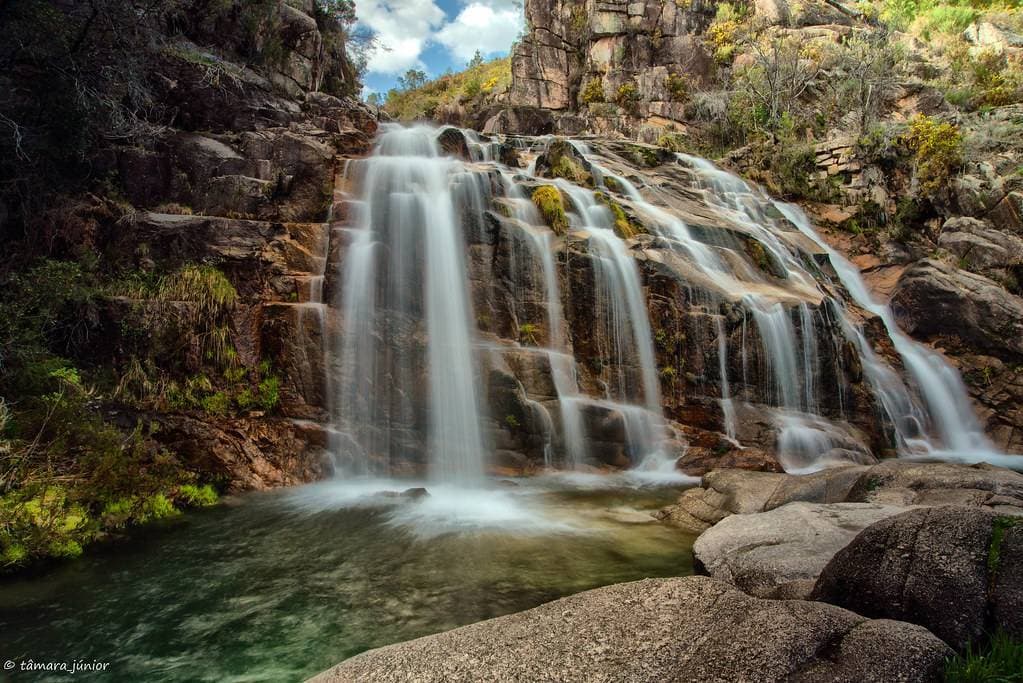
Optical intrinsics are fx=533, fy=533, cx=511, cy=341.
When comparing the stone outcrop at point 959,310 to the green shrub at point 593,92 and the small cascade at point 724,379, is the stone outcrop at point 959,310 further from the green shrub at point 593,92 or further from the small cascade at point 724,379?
the green shrub at point 593,92

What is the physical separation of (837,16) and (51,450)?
169 ft

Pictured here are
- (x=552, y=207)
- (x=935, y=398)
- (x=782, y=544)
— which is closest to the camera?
(x=782, y=544)

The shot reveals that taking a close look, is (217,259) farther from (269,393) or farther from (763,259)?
(763,259)

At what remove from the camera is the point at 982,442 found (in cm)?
1441

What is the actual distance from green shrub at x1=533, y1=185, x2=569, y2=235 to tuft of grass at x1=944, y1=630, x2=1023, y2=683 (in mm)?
11171

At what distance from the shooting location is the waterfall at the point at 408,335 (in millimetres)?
10195

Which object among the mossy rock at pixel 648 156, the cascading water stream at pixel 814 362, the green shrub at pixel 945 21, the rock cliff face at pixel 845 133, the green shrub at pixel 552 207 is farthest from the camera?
the green shrub at pixel 945 21

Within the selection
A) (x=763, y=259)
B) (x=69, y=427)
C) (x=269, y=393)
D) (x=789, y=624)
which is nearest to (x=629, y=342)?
→ (x=763, y=259)

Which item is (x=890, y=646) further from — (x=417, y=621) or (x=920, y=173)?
(x=920, y=173)

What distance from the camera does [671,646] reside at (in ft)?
10.8

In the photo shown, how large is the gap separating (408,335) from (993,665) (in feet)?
31.7

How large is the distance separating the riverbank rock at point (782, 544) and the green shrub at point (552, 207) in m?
8.55

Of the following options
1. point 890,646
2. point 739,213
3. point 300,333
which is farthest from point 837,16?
point 890,646

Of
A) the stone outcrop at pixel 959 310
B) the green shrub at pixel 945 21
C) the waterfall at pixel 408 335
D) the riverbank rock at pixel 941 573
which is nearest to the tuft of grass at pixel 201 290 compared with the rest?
the waterfall at pixel 408 335
